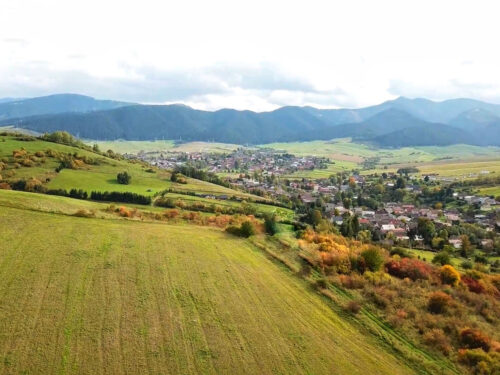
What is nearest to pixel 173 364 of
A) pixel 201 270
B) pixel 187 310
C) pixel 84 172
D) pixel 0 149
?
pixel 187 310

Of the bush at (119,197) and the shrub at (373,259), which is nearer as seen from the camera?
the shrub at (373,259)

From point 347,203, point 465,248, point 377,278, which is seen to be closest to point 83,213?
point 377,278

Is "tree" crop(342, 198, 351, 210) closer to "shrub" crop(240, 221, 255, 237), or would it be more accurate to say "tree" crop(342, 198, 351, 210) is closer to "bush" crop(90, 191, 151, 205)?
"bush" crop(90, 191, 151, 205)

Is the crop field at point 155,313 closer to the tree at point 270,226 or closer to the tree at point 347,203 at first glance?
the tree at point 270,226

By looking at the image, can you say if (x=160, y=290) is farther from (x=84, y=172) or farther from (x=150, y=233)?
(x=84, y=172)

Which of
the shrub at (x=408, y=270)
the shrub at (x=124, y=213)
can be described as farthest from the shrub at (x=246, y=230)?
the shrub at (x=408, y=270)
